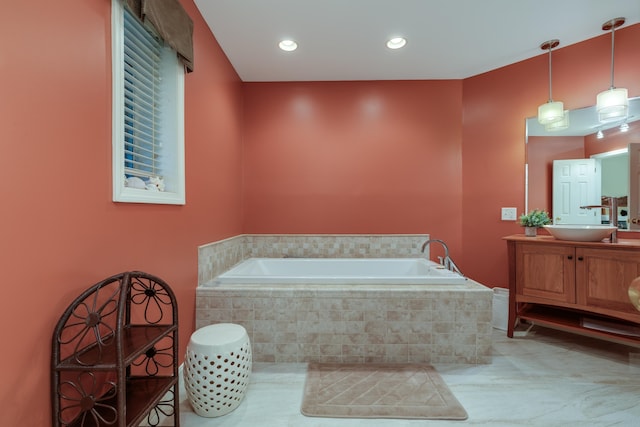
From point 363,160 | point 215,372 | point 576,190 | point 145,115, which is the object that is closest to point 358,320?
point 215,372

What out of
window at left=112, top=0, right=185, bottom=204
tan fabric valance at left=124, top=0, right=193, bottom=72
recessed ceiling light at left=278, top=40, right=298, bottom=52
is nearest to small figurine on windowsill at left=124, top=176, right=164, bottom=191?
window at left=112, top=0, right=185, bottom=204

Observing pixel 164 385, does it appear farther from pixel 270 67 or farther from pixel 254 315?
pixel 270 67

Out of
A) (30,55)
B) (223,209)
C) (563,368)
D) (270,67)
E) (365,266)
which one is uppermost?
(270,67)

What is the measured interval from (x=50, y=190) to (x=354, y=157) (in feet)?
8.25

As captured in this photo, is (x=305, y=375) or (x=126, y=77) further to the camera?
(x=305, y=375)

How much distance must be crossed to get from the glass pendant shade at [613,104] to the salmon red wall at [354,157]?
114 cm

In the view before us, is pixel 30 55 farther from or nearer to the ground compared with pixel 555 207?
farther from the ground

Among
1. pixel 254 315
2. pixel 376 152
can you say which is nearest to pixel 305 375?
pixel 254 315

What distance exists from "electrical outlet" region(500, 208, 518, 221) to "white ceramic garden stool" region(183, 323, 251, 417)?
2670mm

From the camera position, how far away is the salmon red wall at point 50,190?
0.87 m

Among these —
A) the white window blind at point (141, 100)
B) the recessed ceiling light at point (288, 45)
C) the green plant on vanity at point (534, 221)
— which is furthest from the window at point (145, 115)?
the green plant on vanity at point (534, 221)

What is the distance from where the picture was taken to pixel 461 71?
2.88m

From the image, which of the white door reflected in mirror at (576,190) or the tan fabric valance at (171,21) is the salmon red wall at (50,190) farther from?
the white door reflected in mirror at (576,190)

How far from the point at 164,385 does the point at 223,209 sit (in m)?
1.52
